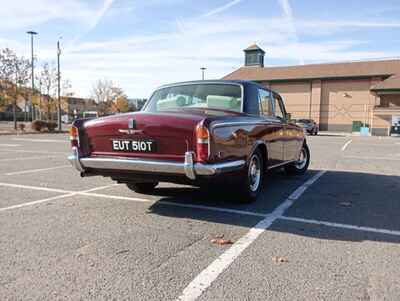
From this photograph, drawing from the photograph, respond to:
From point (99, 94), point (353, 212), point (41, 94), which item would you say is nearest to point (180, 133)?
point (353, 212)

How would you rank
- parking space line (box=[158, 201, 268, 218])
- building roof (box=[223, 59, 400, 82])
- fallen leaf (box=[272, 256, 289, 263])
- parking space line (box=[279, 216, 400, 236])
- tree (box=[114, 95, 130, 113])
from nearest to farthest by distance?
fallen leaf (box=[272, 256, 289, 263]), parking space line (box=[279, 216, 400, 236]), parking space line (box=[158, 201, 268, 218]), building roof (box=[223, 59, 400, 82]), tree (box=[114, 95, 130, 113])

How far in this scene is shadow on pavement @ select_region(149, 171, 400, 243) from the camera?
414 centimetres

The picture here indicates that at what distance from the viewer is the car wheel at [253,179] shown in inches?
196

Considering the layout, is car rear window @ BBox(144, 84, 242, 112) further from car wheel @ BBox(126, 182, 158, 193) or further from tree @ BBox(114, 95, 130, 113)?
tree @ BBox(114, 95, 130, 113)

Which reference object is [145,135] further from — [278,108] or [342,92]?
[342,92]

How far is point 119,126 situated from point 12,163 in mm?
6415

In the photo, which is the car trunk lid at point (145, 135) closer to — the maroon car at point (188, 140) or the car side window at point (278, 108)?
the maroon car at point (188, 140)

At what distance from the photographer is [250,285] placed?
272 cm

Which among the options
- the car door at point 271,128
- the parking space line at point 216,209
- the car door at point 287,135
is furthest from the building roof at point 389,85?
the parking space line at point 216,209

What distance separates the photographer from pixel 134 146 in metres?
4.48

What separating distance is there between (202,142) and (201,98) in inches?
64.0

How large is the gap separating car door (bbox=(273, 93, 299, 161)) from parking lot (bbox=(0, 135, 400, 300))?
88 centimetres

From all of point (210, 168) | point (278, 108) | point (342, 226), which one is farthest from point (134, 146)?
point (278, 108)

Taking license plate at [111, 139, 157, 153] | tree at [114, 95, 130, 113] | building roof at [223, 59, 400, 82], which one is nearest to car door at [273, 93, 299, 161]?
license plate at [111, 139, 157, 153]
